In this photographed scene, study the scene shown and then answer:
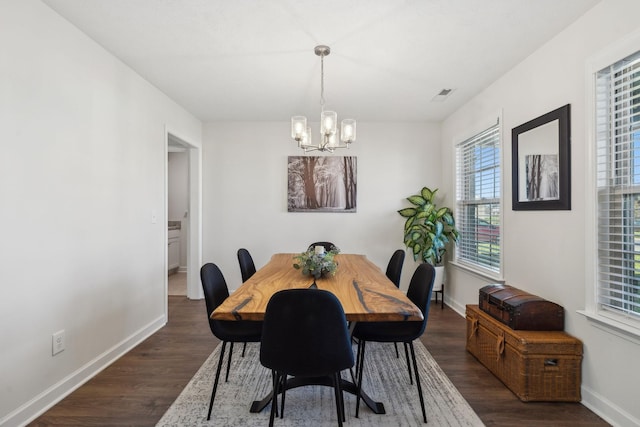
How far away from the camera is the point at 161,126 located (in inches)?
139

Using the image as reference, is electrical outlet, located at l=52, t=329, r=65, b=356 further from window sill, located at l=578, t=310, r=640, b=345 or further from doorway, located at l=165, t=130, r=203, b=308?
window sill, located at l=578, t=310, r=640, b=345

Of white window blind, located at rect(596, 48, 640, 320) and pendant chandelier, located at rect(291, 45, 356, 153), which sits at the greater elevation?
pendant chandelier, located at rect(291, 45, 356, 153)

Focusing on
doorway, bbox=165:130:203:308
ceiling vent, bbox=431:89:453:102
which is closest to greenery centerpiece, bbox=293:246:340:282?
ceiling vent, bbox=431:89:453:102

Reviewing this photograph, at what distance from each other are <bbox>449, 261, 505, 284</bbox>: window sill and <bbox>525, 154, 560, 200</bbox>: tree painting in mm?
883

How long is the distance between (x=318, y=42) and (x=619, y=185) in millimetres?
2210

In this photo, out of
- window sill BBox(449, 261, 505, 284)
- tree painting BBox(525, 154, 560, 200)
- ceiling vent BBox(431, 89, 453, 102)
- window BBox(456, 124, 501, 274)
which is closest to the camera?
tree painting BBox(525, 154, 560, 200)

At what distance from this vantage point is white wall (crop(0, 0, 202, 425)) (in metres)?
1.83

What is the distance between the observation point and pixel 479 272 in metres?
3.46

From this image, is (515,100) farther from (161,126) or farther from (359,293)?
(161,126)

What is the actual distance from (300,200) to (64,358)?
307 centimetres

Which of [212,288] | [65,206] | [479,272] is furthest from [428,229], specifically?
[65,206]

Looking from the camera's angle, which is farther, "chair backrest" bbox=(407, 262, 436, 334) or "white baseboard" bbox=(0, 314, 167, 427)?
"chair backrest" bbox=(407, 262, 436, 334)

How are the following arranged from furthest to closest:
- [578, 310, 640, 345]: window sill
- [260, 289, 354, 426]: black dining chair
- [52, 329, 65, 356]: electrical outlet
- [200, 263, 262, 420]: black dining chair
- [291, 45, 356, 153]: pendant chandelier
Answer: [291, 45, 356, 153]: pendant chandelier
[52, 329, 65, 356]: electrical outlet
[200, 263, 262, 420]: black dining chair
[578, 310, 640, 345]: window sill
[260, 289, 354, 426]: black dining chair

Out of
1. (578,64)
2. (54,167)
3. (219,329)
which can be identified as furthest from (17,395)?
(578,64)
